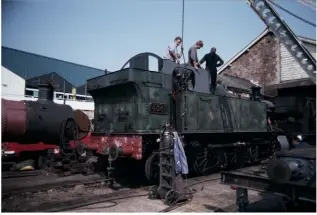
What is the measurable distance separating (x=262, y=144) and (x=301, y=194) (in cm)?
762

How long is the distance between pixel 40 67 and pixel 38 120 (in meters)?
8.99

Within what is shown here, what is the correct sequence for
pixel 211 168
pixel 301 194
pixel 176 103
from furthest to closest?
pixel 211 168 → pixel 176 103 → pixel 301 194

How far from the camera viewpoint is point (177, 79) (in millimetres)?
8383

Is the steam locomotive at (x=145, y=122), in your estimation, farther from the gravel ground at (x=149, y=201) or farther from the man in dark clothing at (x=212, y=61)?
the gravel ground at (x=149, y=201)

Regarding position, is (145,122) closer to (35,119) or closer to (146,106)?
(146,106)

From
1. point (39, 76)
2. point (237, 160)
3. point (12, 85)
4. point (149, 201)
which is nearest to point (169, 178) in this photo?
point (149, 201)

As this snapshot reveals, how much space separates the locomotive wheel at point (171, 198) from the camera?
20.0 feet

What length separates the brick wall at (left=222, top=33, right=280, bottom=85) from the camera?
20266 millimetres

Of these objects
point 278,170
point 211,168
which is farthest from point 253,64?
point 278,170

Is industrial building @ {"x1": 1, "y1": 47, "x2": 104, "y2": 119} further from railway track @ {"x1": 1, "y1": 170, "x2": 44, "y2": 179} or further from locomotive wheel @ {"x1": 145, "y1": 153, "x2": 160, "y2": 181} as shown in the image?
locomotive wheel @ {"x1": 145, "y1": 153, "x2": 160, "y2": 181}

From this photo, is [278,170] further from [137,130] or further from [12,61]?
[12,61]

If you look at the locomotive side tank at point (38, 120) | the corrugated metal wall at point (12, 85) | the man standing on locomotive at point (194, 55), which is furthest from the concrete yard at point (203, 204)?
the corrugated metal wall at point (12, 85)

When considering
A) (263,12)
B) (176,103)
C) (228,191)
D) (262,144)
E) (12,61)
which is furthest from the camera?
(12,61)

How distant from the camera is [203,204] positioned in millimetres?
6246
